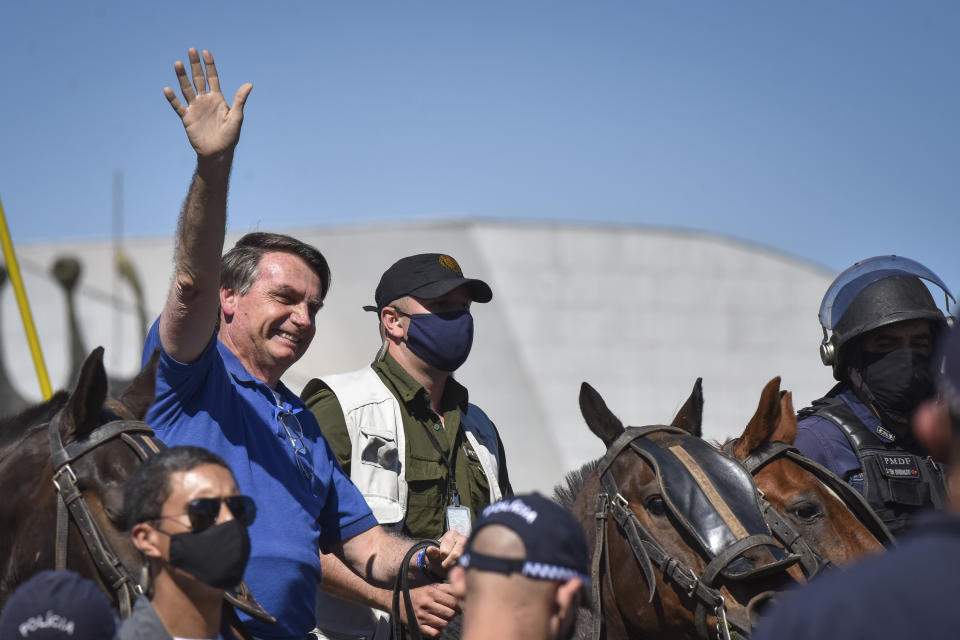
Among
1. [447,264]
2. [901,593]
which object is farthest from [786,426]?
[901,593]

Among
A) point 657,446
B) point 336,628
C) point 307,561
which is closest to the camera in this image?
point 307,561

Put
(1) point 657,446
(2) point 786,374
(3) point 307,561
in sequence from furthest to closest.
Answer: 1. (2) point 786,374
2. (1) point 657,446
3. (3) point 307,561

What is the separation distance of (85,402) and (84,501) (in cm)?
31

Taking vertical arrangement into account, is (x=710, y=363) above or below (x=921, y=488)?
below

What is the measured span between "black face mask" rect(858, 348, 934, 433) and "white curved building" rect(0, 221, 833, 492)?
70.8 ft

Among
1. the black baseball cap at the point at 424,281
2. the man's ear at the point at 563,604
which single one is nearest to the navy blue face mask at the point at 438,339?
the black baseball cap at the point at 424,281

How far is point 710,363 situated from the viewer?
27.1 metres

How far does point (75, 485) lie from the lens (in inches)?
117

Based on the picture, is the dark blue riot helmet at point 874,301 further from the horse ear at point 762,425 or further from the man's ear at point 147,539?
the man's ear at point 147,539

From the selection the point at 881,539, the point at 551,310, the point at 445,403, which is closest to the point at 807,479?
the point at 881,539

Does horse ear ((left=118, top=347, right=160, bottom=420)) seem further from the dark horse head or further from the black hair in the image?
the black hair

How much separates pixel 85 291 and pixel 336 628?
1959cm

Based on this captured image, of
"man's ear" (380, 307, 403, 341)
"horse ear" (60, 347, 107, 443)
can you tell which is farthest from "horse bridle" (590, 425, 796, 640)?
"horse ear" (60, 347, 107, 443)

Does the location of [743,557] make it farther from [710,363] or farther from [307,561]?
[710,363]
